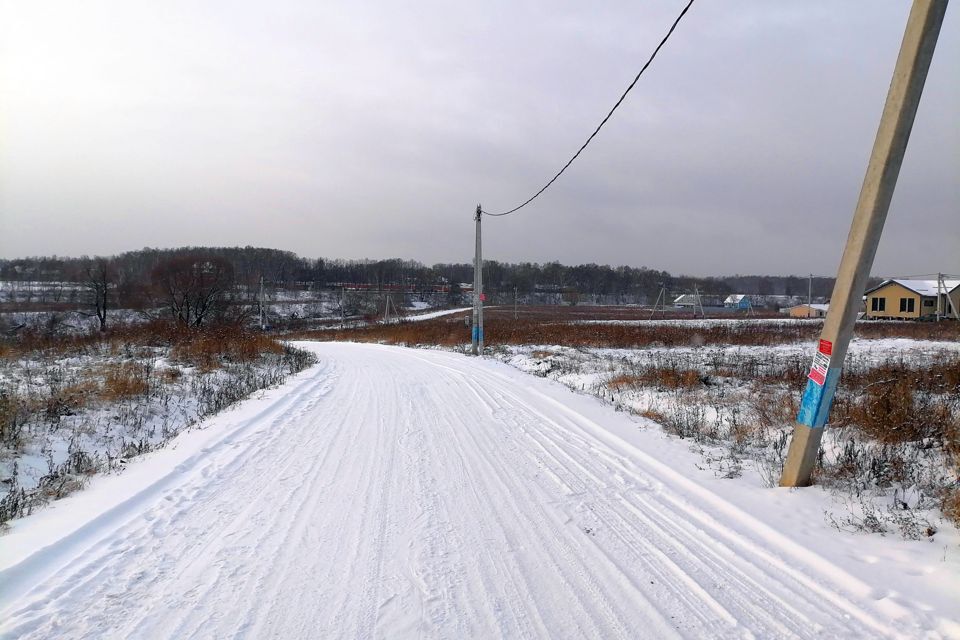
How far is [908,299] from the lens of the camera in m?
56.5

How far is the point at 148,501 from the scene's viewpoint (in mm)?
4578

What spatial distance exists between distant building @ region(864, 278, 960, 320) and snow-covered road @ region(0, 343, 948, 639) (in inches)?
2559

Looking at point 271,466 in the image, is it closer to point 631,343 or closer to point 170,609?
point 170,609

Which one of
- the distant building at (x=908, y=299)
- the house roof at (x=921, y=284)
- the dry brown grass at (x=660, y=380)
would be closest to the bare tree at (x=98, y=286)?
the dry brown grass at (x=660, y=380)

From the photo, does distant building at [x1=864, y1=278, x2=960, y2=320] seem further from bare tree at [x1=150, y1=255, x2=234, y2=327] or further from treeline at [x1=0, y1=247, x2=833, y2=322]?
bare tree at [x1=150, y1=255, x2=234, y2=327]

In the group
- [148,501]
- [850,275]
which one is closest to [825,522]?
[850,275]

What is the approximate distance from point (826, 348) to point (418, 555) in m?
3.96

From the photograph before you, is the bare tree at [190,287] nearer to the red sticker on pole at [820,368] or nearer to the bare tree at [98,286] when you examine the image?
the bare tree at [98,286]

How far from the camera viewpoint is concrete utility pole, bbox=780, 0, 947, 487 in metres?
3.95

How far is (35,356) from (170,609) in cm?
1415

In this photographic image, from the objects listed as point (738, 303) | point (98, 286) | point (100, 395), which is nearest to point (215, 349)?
point (100, 395)

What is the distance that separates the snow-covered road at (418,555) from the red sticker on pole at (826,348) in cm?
159

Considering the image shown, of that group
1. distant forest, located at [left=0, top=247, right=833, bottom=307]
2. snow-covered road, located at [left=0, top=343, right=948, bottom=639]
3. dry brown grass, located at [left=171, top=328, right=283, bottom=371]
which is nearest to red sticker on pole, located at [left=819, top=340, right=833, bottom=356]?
snow-covered road, located at [left=0, top=343, right=948, bottom=639]

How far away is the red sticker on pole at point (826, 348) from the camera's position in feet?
14.6
